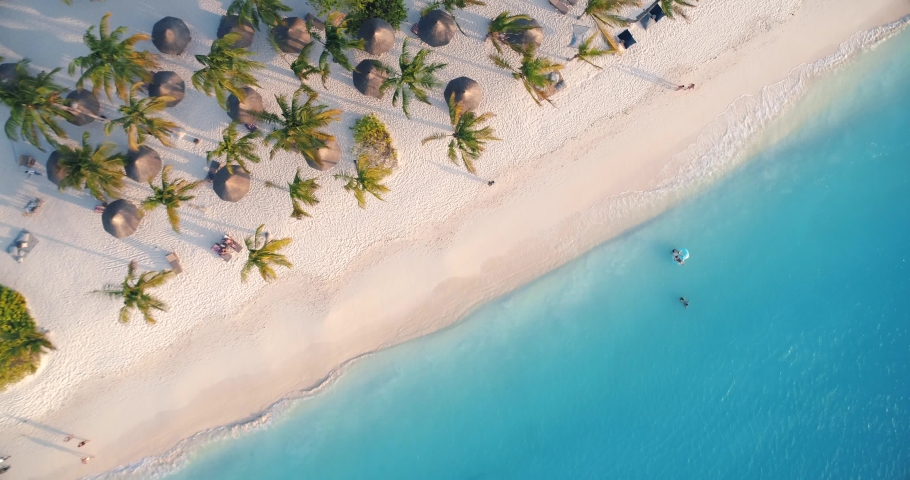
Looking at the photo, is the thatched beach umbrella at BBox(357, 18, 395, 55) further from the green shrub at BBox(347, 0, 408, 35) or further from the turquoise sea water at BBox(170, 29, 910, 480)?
the turquoise sea water at BBox(170, 29, 910, 480)

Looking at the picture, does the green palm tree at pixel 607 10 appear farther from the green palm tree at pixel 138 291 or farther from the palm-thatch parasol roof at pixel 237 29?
the green palm tree at pixel 138 291

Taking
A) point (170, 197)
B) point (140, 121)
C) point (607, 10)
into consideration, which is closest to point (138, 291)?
point (170, 197)

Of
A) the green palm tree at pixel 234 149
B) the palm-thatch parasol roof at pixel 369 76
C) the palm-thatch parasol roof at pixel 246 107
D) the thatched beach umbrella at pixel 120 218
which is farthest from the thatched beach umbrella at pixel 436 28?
the thatched beach umbrella at pixel 120 218

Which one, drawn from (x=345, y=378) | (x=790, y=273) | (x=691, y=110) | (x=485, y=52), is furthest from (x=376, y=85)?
(x=790, y=273)

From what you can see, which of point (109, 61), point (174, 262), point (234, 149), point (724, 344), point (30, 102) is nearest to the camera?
point (109, 61)

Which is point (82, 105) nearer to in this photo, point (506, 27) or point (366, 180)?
point (366, 180)
